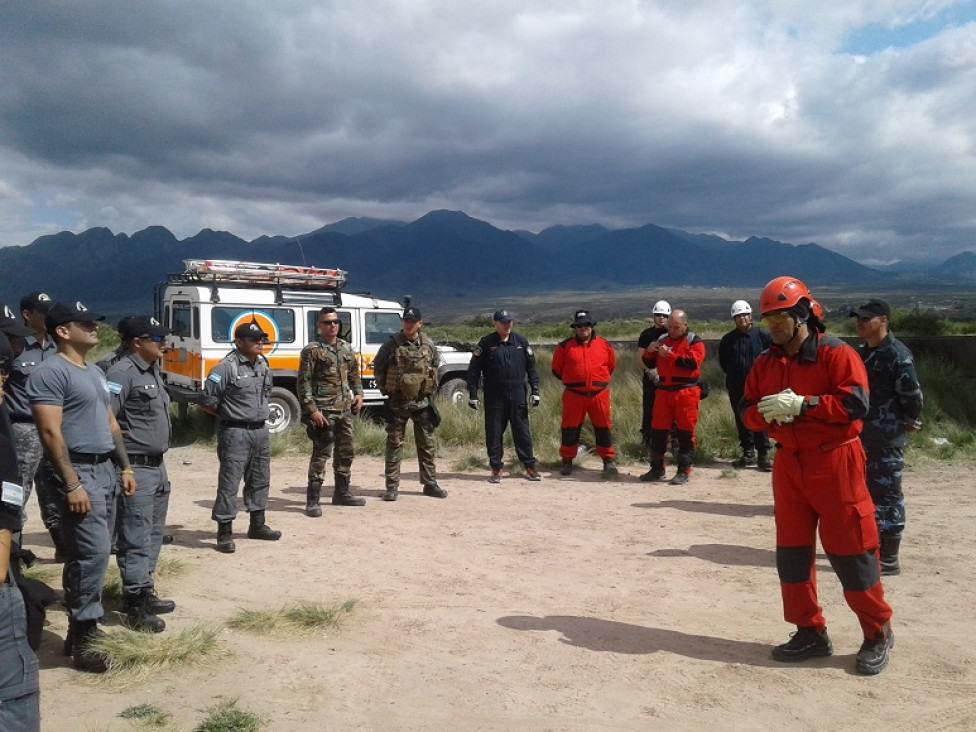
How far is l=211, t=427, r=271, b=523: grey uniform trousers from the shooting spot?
20.6 ft

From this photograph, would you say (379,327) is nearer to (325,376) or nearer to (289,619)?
(325,376)

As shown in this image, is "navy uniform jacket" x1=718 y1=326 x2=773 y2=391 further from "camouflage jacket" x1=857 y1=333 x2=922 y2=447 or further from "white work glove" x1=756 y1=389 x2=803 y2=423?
"white work glove" x1=756 y1=389 x2=803 y2=423

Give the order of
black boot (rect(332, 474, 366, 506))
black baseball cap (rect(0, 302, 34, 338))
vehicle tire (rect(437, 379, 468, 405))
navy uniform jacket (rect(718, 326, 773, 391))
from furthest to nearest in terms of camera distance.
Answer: vehicle tire (rect(437, 379, 468, 405))
navy uniform jacket (rect(718, 326, 773, 391))
black boot (rect(332, 474, 366, 506))
black baseball cap (rect(0, 302, 34, 338))

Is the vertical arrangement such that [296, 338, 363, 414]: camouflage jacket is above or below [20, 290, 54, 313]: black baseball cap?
below

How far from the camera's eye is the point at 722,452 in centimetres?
1064

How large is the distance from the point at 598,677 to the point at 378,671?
3.72ft

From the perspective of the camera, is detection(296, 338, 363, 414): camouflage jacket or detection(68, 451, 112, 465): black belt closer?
detection(68, 451, 112, 465): black belt

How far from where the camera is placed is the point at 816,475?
3.93m

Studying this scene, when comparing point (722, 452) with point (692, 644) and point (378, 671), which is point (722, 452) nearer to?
point (692, 644)

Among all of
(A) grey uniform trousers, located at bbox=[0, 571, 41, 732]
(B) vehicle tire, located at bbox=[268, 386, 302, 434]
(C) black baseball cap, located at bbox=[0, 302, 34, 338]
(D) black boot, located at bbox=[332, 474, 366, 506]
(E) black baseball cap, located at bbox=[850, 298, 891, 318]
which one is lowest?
(D) black boot, located at bbox=[332, 474, 366, 506]

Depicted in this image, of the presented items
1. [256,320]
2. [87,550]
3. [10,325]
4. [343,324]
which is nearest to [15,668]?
[87,550]

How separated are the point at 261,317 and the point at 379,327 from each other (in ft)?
6.92

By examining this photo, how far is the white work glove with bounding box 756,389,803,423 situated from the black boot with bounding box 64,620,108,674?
359cm

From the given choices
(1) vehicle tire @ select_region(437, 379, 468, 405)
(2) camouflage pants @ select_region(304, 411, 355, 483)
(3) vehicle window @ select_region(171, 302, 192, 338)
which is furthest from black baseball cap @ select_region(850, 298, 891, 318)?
(3) vehicle window @ select_region(171, 302, 192, 338)
